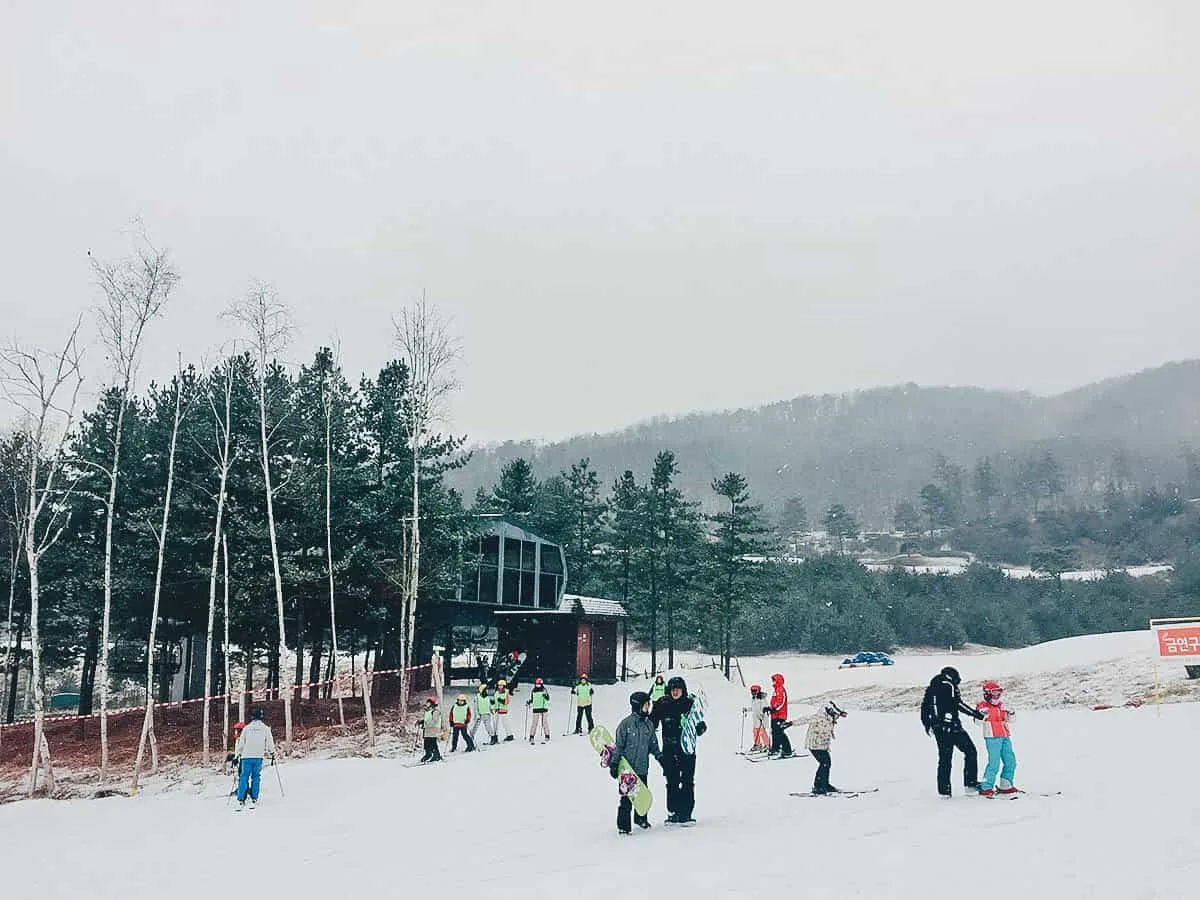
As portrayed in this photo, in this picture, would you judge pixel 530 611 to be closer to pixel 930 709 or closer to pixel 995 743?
pixel 930 709

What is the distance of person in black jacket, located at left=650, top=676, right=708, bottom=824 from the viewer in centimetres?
1120

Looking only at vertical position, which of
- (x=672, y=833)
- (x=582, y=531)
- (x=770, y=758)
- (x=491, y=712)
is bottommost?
(x=770, y=758)

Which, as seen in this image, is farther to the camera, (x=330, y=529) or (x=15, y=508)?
(x=15, y=508)

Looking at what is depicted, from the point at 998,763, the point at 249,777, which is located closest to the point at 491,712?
the point at 249,777

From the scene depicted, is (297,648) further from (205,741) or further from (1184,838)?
(1184,838)

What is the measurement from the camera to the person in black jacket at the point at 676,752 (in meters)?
11.2

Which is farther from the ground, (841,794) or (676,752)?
(676,752)

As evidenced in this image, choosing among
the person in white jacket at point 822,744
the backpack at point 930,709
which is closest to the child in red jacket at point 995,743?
the backpack at point 930,709

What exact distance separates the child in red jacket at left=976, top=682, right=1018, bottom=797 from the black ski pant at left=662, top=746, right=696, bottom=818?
11.8 feet

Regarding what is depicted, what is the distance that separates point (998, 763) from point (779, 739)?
21.2 ft

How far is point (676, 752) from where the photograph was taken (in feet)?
36.9

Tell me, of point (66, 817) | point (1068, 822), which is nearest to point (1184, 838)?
point (1068, 822)

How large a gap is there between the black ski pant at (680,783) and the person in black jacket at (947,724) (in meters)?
2.99

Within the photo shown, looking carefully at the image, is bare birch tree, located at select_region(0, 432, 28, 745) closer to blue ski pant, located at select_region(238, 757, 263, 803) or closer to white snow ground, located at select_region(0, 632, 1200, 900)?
white snow ground, located at select_region(0, 632, 1200, 900)
